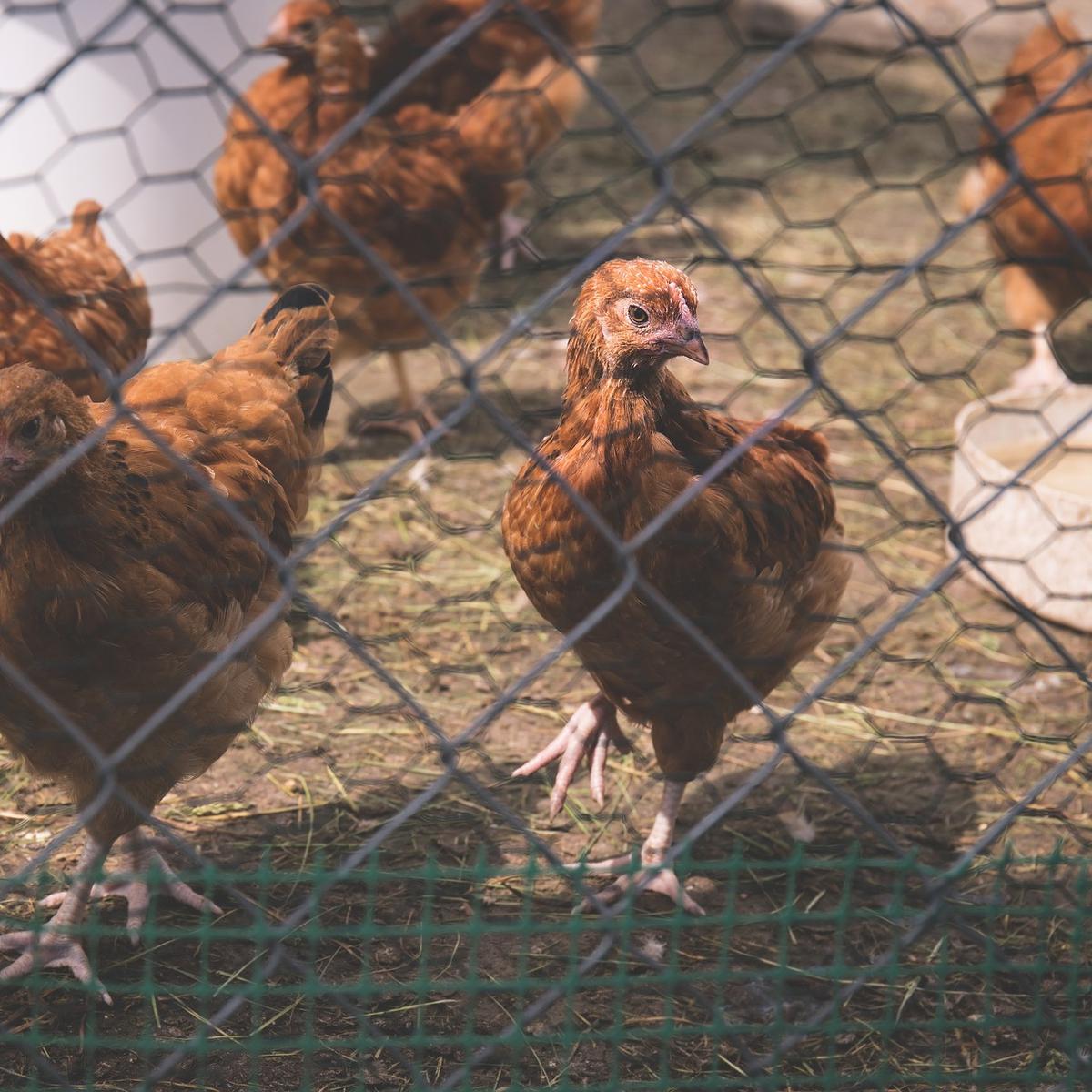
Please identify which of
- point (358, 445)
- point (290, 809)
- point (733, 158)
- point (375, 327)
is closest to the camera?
point (290, 809)

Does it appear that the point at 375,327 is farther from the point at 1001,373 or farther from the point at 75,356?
the point at 1001,373

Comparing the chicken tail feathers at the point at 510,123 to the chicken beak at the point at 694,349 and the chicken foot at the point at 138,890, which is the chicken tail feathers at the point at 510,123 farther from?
the chicken foot at the point at 138,890

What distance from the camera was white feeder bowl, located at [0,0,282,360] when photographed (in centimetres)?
303

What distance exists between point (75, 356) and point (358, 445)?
149cm

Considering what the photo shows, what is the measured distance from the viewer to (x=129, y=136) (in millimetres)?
2846

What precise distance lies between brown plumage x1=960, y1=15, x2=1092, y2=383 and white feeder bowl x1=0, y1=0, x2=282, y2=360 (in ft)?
7.46

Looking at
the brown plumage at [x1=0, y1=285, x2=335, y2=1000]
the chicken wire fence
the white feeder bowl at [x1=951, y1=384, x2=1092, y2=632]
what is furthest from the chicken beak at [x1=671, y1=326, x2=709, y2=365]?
the white feeder bowl at [x1=951, y1=384, x2=1092, y2=632]

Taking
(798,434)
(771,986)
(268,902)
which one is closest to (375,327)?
(798,434)

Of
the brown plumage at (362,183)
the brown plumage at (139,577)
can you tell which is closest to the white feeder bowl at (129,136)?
the brown plumage at (362,183)

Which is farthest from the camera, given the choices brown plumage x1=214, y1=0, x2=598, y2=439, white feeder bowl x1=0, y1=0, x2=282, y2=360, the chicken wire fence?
brown plumage x1=214, y1=0, x2=598, y2=439

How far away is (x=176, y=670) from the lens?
1.89 metres

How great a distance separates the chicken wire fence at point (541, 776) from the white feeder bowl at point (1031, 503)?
2 cm

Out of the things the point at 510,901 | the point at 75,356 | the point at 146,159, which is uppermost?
the point at 146,159

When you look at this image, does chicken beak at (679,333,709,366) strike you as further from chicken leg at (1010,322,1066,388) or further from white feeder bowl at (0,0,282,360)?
chicken leg at (1010,322,1066,388)
